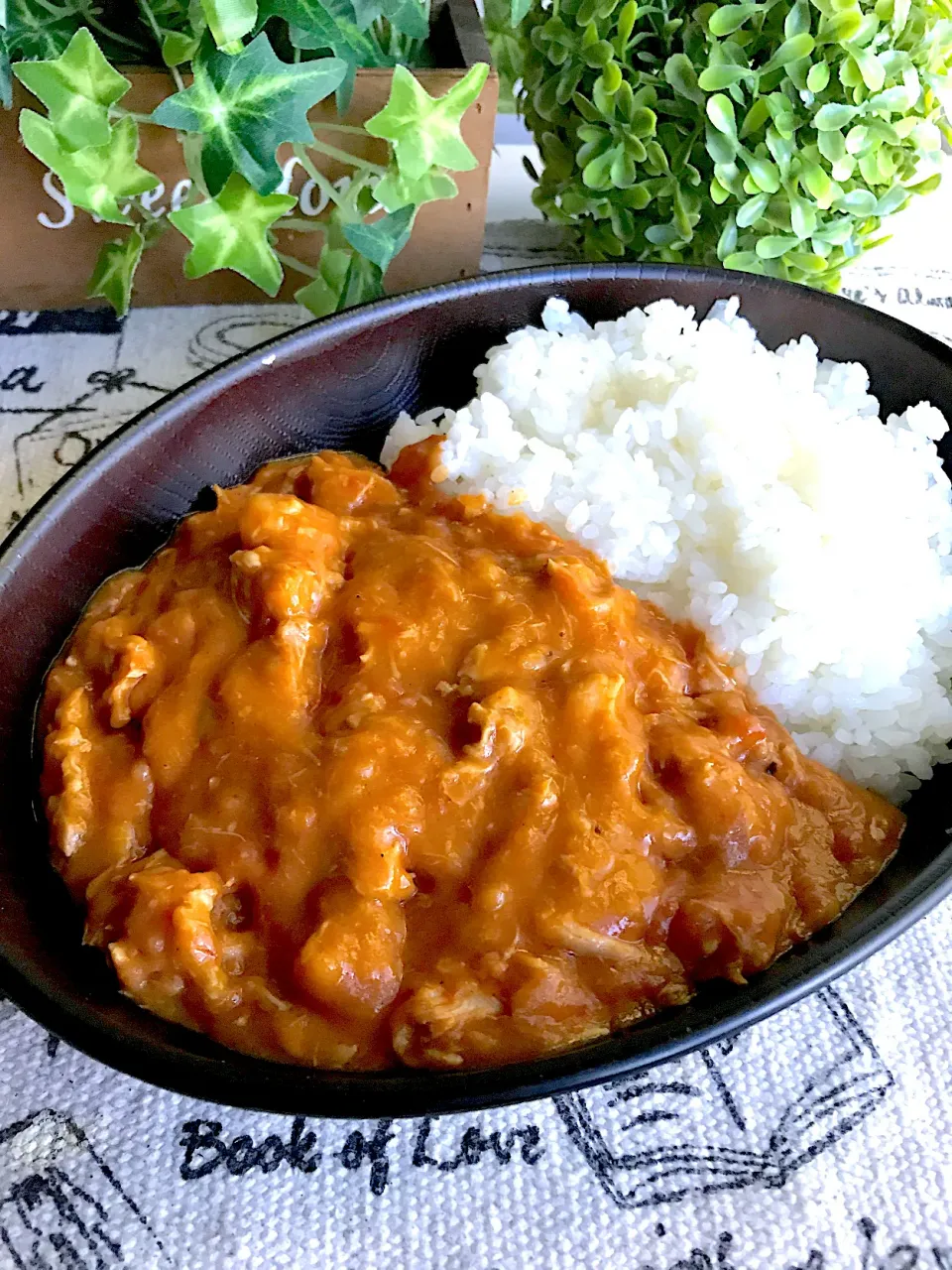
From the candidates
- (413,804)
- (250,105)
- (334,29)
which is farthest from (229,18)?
(413,804)

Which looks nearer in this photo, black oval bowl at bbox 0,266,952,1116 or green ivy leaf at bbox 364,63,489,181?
black oval bowl at bbox 0,266,952,1116

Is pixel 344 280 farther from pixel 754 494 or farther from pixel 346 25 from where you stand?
pixel 754 494

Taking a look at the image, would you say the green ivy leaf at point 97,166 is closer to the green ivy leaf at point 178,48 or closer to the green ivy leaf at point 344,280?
the green ivy leaf at point 178,48

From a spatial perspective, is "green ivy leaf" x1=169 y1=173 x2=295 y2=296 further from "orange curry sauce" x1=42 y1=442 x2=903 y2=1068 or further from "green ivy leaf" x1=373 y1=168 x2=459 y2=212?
"orange curry sauce" x1=42 y1=442 x2=903 y2=1068

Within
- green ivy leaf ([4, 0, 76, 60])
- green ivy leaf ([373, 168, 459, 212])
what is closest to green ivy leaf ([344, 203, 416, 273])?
green ivy leaf ([373, 168, 459, 212])

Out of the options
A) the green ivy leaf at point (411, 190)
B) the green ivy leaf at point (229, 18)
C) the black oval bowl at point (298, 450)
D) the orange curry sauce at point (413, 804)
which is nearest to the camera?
the black oval bowl at point (298, 450)

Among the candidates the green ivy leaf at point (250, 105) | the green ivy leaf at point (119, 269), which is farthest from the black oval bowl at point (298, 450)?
the green ivy leaf at point (119, 269)
